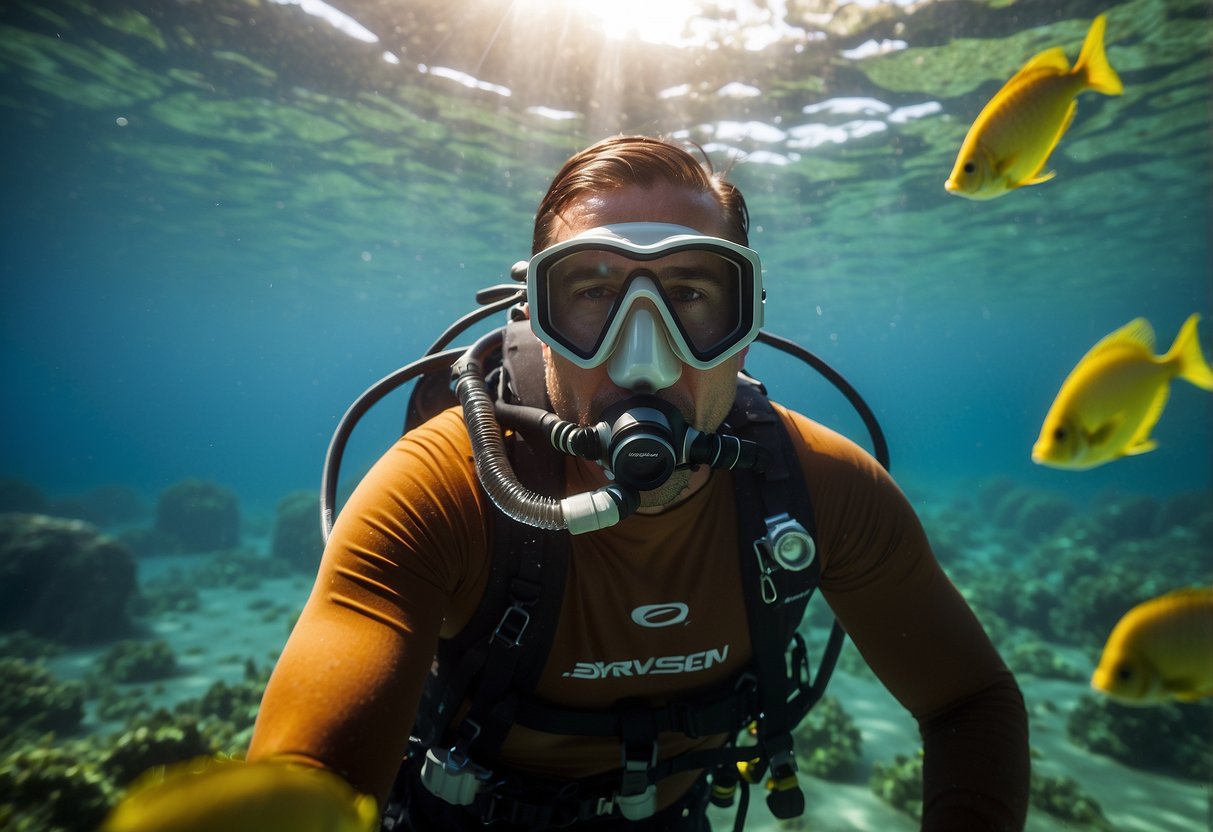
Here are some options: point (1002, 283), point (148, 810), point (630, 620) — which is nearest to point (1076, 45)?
point (630, 620)

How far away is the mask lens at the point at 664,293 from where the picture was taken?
239cm

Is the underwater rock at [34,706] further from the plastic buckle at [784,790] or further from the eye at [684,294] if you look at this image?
the eye at [684,294]

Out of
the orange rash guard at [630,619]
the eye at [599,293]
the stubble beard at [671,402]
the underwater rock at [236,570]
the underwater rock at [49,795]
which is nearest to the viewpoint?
the orange rash guard at [630,619]

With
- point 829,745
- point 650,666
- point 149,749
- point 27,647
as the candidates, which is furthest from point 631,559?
point 27,647

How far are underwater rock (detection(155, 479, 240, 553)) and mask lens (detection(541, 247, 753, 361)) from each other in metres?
25.4

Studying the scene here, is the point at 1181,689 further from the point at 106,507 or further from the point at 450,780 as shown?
the point at 106,507

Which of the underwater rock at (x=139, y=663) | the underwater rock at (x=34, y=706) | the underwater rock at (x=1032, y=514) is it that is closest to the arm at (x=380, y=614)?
the underwater rock at (x=34, y=706)

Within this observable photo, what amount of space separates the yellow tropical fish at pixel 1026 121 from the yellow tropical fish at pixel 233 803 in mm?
2960

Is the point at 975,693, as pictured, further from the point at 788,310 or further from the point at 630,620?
the point at 788,310

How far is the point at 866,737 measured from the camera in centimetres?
763

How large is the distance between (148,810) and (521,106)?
16192mm

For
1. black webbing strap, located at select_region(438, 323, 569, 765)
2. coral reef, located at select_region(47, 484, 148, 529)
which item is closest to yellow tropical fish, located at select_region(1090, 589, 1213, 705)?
black webbing strap, located at select_region(438, 323, 569, 765)

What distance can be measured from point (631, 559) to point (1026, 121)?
2.55 metres

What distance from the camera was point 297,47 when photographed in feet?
42.5
